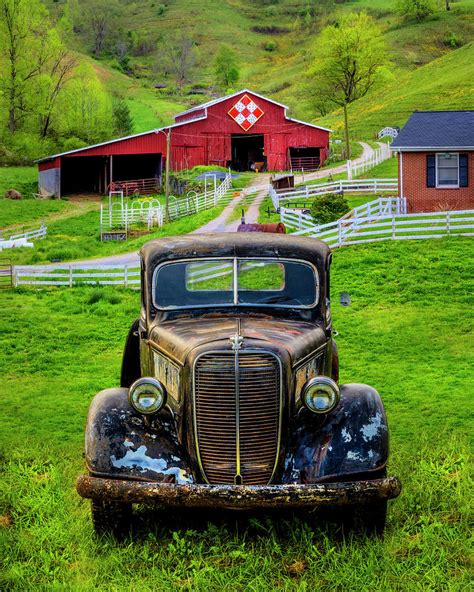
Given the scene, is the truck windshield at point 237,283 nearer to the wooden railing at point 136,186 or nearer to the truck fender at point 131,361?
the truck fender at point 131,361

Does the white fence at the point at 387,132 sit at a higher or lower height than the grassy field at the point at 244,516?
higher

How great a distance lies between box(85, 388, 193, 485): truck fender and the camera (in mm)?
7039

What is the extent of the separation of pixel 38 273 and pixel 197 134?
32071 mm

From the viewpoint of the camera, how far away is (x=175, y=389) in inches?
288

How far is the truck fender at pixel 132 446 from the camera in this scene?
23.1 feet

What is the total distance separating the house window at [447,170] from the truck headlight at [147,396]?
27.8m

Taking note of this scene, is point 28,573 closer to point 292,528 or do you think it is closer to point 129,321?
point 292,528

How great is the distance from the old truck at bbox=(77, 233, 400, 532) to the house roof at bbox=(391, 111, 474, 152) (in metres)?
26.0

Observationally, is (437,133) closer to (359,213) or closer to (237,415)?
(359,213)

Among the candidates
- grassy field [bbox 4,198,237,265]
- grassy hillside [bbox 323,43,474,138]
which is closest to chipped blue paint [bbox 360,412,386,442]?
grassy field [bbox 4,198,237,265]

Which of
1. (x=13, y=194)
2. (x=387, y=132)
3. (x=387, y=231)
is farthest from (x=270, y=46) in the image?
Result: (x=387, y=231)

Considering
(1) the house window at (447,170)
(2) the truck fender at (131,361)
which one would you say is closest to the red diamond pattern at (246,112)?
(1) the house window at (447,170)

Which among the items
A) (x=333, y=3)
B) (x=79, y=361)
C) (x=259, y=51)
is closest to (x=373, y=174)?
(x=79, y=361)

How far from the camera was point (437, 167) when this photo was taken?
33531mm
